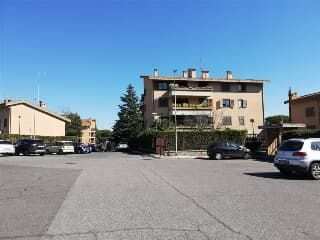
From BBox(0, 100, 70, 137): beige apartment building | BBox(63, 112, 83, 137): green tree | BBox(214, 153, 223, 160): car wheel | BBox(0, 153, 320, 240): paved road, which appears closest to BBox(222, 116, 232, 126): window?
BBox(0, 100, 70, 137): beige apartment building

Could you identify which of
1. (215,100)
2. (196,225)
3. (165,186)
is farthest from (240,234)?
(215,100)

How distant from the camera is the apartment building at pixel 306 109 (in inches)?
2117

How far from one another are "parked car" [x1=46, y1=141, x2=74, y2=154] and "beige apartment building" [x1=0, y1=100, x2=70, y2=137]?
22394 mm

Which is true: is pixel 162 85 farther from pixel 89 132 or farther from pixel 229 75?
pixel 89 132

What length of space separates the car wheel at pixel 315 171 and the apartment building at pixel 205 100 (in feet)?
151

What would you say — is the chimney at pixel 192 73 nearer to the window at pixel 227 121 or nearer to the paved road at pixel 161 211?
the window at pixel 227 121

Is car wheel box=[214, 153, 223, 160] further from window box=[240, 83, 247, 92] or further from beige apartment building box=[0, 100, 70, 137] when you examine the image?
beige apartment building box=[0, 100, 70, 137]

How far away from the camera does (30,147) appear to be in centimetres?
4394

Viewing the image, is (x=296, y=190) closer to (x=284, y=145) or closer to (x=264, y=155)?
(x=284, y=145)

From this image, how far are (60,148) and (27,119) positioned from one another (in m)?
25.8

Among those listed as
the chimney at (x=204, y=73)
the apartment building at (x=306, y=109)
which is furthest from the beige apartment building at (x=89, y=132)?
the apartment building at (x=306, y=109)

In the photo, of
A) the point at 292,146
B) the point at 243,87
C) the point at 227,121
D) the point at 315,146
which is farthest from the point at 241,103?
the point at 315,146

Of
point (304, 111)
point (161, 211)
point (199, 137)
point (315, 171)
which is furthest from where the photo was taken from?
point (304, 111)

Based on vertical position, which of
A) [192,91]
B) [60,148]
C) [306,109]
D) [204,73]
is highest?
[204,73]
